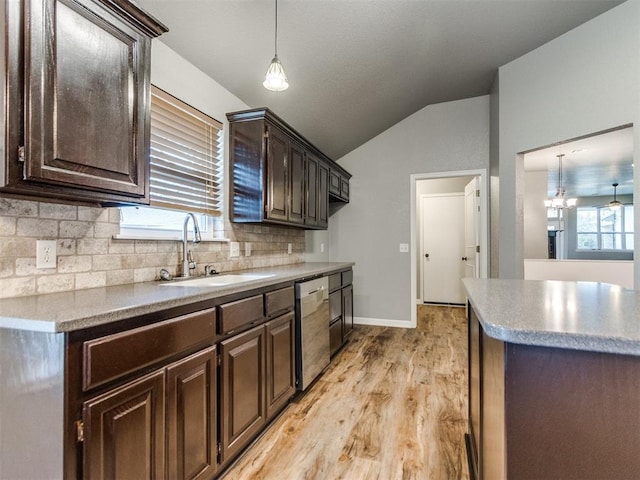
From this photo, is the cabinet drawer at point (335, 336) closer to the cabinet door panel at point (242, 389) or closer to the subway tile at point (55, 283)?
the cabinet door panel at point (242, 389)

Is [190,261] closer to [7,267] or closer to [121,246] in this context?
[121,246]

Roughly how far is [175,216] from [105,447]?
146 cm

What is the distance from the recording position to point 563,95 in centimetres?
280

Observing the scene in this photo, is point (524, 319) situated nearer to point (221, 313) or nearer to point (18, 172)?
point (221, 313)

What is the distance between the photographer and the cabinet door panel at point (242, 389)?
1.59 meters

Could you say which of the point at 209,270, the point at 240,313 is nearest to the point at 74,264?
the point at 240,313

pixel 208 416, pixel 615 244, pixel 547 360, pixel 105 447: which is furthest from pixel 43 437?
pixel 615 244

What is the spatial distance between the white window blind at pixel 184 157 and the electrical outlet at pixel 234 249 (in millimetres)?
294

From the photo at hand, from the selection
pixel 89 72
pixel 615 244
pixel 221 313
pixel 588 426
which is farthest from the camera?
pixel 615 244

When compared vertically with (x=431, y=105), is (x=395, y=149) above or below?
below

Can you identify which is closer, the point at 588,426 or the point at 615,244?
the point at 588,426

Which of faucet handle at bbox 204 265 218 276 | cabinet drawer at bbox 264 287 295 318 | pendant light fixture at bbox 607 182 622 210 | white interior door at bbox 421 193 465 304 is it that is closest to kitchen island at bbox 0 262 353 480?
cabinet drawer at bbox 264 287 295 318

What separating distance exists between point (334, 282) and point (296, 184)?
995 millimetres

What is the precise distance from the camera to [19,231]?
1312mm
